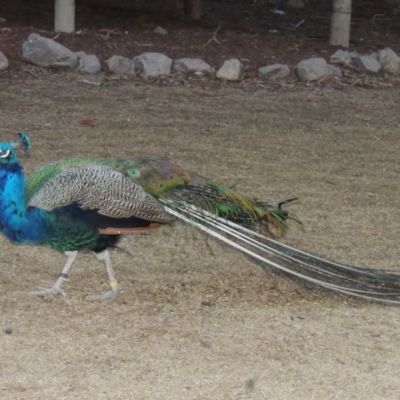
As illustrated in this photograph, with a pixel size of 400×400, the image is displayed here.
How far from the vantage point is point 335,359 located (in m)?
4.33

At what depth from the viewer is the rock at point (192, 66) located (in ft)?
32.0

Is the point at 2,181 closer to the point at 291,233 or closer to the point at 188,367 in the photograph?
the point at 188,367

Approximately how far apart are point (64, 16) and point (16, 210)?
6.05m

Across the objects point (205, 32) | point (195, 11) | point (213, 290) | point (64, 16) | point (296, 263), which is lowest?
point (213, 290)

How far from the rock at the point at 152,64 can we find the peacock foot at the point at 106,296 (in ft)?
16.5

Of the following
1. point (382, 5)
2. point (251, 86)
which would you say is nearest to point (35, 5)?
point (251, 86)

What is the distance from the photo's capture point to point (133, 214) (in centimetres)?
461

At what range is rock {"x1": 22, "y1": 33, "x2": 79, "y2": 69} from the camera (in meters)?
9.40

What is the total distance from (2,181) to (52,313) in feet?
2.41

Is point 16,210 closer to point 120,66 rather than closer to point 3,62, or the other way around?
point 3,62

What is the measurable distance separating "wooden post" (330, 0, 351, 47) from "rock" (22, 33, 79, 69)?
10.5 ft

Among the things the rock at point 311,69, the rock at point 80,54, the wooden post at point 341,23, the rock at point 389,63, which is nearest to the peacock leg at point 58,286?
the rock at point 80,54

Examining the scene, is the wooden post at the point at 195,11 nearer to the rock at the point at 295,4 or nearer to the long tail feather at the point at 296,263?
the rock at the point at 295,4

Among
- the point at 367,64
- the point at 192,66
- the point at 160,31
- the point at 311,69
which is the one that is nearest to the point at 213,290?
the point at 192,66
